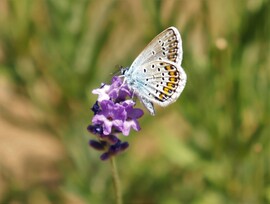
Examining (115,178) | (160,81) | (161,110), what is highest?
(161,110)

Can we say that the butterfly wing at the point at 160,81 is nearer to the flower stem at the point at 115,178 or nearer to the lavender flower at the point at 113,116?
the lavender flower at the point at 113,116

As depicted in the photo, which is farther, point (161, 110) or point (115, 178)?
point (161, 110)

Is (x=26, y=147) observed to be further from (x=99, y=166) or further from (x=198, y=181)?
(x=198, y=181)

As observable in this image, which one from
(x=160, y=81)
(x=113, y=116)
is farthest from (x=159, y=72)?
(x=113, y=116)

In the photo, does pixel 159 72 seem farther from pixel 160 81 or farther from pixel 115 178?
pixel 115 178

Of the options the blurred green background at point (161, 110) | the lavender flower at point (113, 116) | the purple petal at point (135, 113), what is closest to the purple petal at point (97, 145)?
the lavender flower at point (113, 116)
